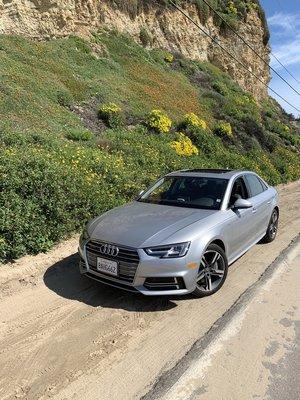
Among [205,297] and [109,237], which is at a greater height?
[109,237]

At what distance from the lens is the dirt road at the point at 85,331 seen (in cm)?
351

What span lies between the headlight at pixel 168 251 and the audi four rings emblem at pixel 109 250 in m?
0.38

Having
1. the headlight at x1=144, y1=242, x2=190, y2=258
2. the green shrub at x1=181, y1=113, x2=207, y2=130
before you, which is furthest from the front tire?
the green shrub at x1=181, y1=113, x2=207, y2=130

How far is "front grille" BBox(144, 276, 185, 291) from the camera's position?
185 inches

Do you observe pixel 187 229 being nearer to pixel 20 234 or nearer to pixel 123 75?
pixel 20 234

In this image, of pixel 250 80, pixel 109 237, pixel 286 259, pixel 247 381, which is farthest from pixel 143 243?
pixel 250 80

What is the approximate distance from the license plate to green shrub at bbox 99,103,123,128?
11649 millimetres

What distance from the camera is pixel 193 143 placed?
1802 centimetres

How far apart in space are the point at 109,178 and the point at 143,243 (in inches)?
175

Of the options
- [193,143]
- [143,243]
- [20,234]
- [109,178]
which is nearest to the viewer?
[143,243]

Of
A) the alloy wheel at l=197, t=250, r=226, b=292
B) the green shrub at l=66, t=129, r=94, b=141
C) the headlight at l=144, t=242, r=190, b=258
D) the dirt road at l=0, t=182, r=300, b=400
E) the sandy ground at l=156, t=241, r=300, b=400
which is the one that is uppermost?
the green shrub at l=66, t=129, r=94, b=141

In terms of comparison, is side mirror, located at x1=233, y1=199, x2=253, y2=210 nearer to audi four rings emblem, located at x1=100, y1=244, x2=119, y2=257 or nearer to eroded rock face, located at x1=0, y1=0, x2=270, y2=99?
audi four rings emblem, located at x1=100, y1=244, x2=119, y2=257

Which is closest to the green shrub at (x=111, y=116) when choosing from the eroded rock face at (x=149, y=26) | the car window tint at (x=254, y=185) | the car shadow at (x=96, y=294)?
the eroded rock face at (x=149, y=26)

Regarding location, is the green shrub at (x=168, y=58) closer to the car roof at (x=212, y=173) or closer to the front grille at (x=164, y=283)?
the car roof at (x=212, y=173)
